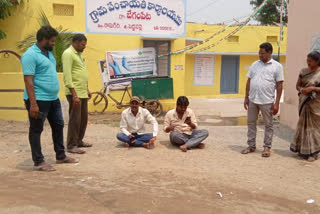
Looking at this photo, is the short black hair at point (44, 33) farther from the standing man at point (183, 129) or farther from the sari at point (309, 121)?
the sari at point (309, 121)

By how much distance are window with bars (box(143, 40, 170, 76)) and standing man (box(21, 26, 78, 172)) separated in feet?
22.3

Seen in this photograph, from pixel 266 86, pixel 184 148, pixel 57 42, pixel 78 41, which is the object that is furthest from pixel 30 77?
pixel 57 42

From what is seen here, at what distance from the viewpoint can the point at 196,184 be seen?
3.95 metres

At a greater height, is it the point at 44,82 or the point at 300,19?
the point at 300,19

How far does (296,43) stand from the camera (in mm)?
7578

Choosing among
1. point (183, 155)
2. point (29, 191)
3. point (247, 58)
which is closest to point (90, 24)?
point (183, 155)

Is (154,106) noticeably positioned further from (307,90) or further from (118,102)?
(307,90)

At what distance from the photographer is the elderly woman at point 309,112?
4.95m

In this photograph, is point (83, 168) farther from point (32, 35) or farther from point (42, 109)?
point (32, 35)

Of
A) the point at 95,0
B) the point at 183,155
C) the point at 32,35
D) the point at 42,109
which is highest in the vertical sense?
the point at 95,0

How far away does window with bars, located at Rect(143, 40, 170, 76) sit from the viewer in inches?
429

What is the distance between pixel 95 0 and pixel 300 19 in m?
5.75

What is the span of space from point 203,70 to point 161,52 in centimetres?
672

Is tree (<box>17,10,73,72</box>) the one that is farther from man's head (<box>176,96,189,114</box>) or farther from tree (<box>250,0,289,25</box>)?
tree (<box>250,0,289,25</box>)
